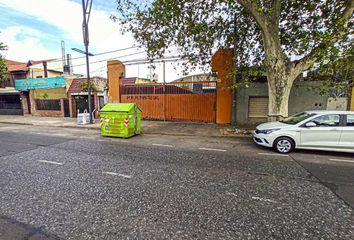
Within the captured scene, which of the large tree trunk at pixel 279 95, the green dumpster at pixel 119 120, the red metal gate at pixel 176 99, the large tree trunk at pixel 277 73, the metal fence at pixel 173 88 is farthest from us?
the metal fence at pixel 173 88

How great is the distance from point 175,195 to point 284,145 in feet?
16.2

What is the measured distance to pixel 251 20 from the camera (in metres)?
10.2

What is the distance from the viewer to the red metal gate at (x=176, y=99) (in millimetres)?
13445

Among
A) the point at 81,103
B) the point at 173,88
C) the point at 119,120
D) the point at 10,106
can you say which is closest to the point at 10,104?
the point at 10,106

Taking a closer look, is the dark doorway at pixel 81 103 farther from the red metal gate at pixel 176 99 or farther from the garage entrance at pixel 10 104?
the garage entrance at pixel 10 104

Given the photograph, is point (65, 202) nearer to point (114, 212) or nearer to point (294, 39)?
point (114, 212)

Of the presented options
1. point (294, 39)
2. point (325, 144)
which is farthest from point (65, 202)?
point (294, 39)

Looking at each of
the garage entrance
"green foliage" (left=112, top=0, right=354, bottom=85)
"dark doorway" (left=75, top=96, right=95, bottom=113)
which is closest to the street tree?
"green foliage" (left=112, top=0, right=354, bottom=85)

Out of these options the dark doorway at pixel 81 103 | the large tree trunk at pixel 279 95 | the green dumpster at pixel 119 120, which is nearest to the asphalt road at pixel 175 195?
the large tree trunk at pixel 279 95

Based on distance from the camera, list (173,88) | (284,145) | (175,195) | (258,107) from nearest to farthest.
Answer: (175,195)
(284,145)
(258,107)
(173,88)

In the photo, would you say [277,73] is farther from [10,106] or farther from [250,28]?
[10,106]

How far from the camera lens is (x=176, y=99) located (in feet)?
46.4

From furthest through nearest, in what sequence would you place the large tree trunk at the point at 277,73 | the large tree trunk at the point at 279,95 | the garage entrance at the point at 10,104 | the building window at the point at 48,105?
the garage entrance at the point at 10,104
the building window at the point at 48,105
the large tree trunk at the point at 279,95
the large tree trunk at the point at 277,73

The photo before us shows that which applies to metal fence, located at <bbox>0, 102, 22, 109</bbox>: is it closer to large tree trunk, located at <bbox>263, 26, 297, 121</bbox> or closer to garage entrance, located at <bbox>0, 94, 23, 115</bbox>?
garage entrance, located at <bbox>0, 94, 23, 115</bbox>
